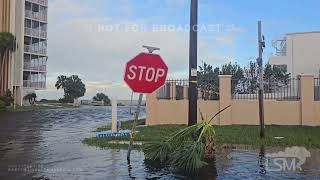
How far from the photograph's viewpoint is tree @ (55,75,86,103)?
8450cm

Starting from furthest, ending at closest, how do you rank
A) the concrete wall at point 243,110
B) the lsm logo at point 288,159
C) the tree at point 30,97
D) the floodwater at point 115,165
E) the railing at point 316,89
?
the tree at point 30,97 → the railing at point 316,89 → the concrete wall at point 243,110 → the lsm logo at point 288,159 → the floodwater at point 115,165

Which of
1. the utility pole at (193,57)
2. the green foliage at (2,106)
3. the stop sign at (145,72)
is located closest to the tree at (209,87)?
the utility pole at (193,57)

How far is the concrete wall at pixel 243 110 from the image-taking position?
21.6 meters

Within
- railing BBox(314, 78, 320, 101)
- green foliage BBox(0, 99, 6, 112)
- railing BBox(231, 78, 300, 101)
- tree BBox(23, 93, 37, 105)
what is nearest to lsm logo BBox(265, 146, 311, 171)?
railing BBox(231, 78, 300, 101)

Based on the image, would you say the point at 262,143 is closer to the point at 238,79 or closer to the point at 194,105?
the point at 194,105

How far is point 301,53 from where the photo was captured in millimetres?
54375

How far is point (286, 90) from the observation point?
71.8 ft

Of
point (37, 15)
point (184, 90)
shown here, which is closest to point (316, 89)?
point (184, 90)

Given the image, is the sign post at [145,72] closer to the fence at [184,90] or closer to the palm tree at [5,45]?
the fence at [184,90]

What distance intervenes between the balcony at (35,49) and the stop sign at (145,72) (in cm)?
5404

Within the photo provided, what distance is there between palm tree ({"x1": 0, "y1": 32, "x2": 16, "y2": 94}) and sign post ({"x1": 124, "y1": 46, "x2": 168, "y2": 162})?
137 ft

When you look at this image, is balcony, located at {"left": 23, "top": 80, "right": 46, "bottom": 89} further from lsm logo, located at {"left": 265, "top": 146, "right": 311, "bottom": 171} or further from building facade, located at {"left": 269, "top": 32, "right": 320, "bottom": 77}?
lsm logo, located at {"left": 265, "top": 146, "right": 311, "bottom": 171}

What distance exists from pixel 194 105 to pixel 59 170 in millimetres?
3966

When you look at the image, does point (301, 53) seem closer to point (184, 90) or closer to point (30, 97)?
point (30, 97)
